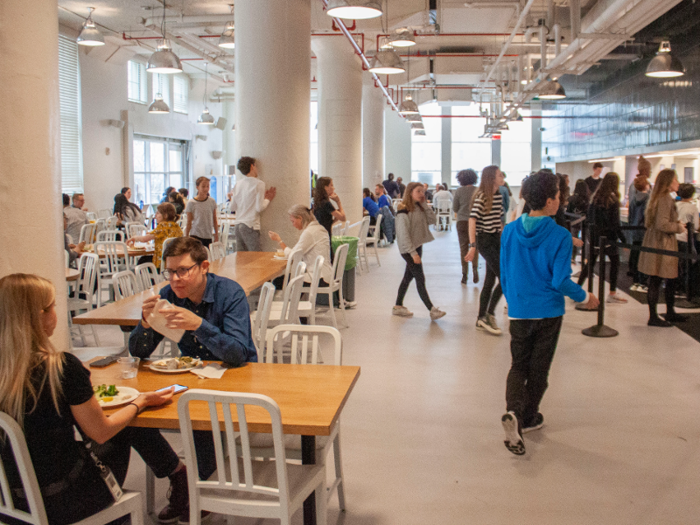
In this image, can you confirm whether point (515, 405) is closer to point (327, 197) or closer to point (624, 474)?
point (624, 474)

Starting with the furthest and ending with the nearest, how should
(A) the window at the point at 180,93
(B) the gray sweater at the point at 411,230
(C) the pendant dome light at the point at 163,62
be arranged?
(A) the window at the point at 180,93 < (C) the pendant dome light at the point at 163,62 < (B) the gray sweater at the point at 411,230

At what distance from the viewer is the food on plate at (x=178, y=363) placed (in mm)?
2648

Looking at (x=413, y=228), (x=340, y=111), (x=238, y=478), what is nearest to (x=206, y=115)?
(x=340, y=111)

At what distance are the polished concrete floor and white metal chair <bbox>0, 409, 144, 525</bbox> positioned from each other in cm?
87

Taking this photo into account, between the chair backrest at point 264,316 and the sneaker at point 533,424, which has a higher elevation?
the chair backrest at point 264,316

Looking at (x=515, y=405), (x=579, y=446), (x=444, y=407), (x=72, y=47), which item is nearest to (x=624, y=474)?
(x=579, y=446)

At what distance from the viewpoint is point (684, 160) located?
11523 mm

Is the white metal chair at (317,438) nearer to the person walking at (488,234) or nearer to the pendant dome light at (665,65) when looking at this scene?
the person walking at (488,234)

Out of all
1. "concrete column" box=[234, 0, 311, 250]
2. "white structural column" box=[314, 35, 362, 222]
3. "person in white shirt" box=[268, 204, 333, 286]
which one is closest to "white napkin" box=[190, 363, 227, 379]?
"person in white shirt" box=[268, 204, 333, 286]

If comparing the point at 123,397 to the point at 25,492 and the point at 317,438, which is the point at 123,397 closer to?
the point at 25,492

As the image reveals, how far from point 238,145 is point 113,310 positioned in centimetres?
387

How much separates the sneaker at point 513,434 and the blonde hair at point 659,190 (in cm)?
362

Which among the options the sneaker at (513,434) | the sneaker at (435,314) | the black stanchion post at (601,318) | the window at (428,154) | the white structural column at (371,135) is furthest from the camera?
the window at (428,154)

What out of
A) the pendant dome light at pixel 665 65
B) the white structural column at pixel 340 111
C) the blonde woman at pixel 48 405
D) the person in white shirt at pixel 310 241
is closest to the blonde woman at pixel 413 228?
the person in white shirt at pixel 310 241
